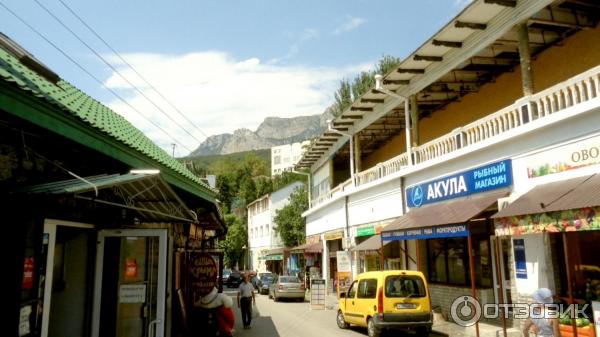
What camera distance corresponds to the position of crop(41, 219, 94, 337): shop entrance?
6.85m

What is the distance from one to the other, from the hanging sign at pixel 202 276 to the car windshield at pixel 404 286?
4.36m

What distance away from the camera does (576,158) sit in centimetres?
976

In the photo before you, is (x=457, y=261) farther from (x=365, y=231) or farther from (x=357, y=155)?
(x=357, y=155)

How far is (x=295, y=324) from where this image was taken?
15578mm

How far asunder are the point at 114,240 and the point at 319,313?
1289 cm

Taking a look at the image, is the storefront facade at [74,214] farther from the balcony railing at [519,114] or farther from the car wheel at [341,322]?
the balcony railing at [519,114]

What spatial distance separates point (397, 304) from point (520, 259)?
309cm

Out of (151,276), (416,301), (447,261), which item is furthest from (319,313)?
(151,276)

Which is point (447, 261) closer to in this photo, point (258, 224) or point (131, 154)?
point (131, 154)

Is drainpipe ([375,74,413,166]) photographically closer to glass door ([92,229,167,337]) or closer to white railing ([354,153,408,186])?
white railing ([354,153,408,186])

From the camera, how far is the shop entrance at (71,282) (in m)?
6.85

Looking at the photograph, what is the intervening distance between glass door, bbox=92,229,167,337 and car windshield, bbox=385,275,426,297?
6.24 meters

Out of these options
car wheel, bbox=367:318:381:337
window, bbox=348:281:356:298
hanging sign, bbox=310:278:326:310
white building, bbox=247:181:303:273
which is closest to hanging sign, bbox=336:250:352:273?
hanging sign, bbox=310:278:326:310

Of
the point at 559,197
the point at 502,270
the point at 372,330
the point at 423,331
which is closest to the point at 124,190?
the point at 559,197
